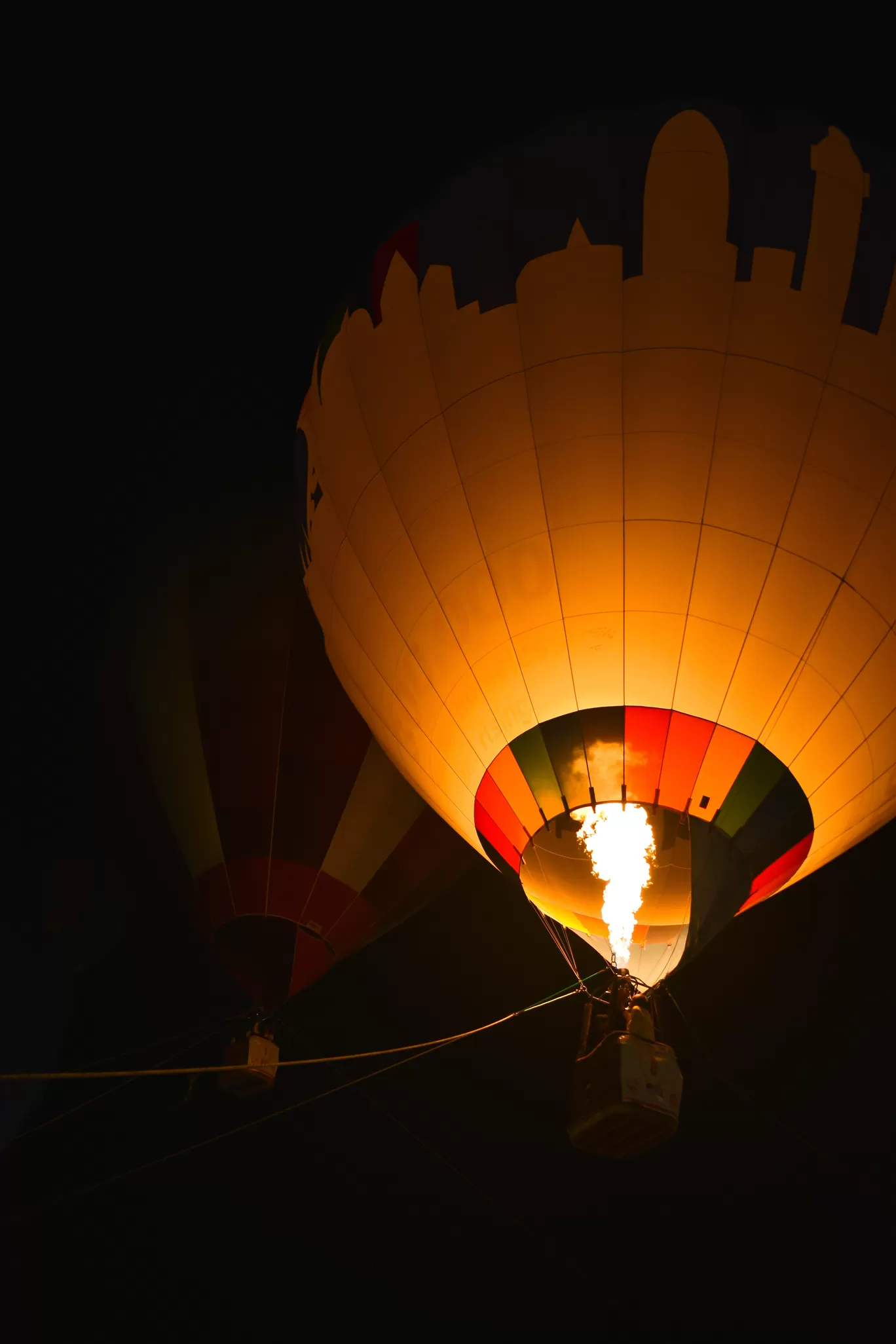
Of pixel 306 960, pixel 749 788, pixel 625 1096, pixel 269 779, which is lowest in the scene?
pixel 625 1096

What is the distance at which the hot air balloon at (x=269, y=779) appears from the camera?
16.3ft

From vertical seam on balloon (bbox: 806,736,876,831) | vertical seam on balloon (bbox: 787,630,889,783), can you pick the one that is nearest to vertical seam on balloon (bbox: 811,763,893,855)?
vertical seam on balloon (bbox: 806,736,876,831)

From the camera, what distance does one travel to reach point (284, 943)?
4922 mm

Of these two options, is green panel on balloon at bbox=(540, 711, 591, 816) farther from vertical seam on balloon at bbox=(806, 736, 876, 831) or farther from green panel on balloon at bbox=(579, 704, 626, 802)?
vertical seam on balloon at bbox=(806, 736, 876, 831)

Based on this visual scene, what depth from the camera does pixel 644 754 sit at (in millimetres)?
3410

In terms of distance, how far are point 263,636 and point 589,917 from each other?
222 cm

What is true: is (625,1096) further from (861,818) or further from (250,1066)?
(250,1066)

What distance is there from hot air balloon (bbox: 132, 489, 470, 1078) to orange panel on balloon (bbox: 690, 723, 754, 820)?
6.70 feet

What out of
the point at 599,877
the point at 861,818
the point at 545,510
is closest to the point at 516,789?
the point at 599,877

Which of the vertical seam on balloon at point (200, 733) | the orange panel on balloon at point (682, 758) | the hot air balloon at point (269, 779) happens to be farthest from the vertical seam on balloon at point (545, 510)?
the vertical seam on balloon at point (200, 733)

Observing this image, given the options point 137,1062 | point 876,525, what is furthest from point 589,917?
point 137,1062

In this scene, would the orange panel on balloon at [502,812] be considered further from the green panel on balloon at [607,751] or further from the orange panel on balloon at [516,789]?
the green panel on balloon at [607,751]

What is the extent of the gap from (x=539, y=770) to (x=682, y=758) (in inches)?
16.1

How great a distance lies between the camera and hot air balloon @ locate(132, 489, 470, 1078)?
4.97 metres
